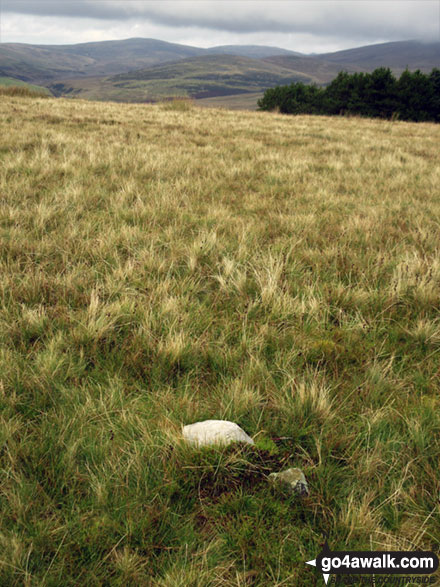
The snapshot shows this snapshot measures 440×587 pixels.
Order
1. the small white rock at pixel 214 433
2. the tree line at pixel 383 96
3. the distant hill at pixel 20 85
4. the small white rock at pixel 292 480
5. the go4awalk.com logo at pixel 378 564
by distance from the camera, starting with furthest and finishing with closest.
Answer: the tree line at pixel 383 96 < the distant hill at pixel 20 85 < the small white rock at pixel 214 433 < the small white rock at pixel 292 480 < the go4awalk.com logo at pixel 378 564

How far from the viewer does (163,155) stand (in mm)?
8250

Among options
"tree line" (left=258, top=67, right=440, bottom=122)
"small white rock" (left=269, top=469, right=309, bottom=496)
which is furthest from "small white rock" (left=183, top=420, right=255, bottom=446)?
"tree line" (left=258, top=67, right=440, bottom=122)

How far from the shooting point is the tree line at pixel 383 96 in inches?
1271

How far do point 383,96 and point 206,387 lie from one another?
39.9m

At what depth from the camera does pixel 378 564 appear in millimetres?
1314

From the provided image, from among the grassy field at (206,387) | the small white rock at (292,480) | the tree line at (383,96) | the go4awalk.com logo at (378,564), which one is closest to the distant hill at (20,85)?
the tree line at (383,96)

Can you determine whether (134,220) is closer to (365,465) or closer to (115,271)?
(115,271)

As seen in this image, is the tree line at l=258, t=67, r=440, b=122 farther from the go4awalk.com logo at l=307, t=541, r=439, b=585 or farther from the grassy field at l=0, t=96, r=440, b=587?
the go4awalk.com logo at l=307, t=541, r=439, b=585

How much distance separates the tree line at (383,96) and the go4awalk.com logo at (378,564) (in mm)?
35787

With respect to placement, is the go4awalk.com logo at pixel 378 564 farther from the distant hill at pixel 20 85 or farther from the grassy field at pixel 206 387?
the distant hill at pixel 20 85

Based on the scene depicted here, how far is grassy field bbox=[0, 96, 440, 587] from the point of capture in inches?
53.6

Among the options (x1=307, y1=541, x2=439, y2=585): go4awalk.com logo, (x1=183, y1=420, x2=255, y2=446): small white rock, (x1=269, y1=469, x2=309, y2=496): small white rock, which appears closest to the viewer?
(x1=307, y1=541, x2=439, y2=585): go4awalk.com logo

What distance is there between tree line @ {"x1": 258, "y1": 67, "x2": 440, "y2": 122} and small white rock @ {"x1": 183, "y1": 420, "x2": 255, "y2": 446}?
1397 inches

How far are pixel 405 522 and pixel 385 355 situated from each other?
119 centimetres
